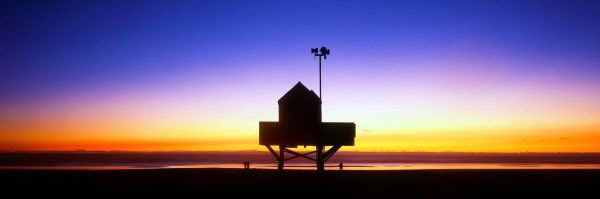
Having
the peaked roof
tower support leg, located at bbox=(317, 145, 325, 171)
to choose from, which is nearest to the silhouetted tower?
the peaked roof

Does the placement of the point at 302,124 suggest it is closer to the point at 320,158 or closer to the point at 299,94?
the point at 299,94

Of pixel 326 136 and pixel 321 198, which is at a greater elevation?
pixel 326 136

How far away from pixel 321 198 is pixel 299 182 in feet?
25.8

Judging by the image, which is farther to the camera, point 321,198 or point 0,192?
point 0,192

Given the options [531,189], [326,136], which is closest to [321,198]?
[531,189]

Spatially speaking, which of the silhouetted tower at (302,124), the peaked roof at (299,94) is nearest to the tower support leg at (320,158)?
the silhouetted tower at (302,124)

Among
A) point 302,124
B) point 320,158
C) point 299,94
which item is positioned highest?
point 299,94

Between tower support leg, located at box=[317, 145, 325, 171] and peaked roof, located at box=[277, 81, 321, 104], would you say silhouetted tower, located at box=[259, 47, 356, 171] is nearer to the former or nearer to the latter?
peaked roof, located at box=[277, 81, 321, 104]

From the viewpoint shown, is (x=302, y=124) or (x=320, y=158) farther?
(x=320, y=158)

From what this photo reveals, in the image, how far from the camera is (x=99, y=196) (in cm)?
2261

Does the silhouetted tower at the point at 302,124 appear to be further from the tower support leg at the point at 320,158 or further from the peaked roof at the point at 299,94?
the tower support leg at the point at 320,158

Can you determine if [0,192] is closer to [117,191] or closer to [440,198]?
[117,191]

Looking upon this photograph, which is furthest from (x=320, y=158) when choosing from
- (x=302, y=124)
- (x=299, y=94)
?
(x=299, y=94)

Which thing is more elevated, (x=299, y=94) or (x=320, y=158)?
(x=299, y=94)
